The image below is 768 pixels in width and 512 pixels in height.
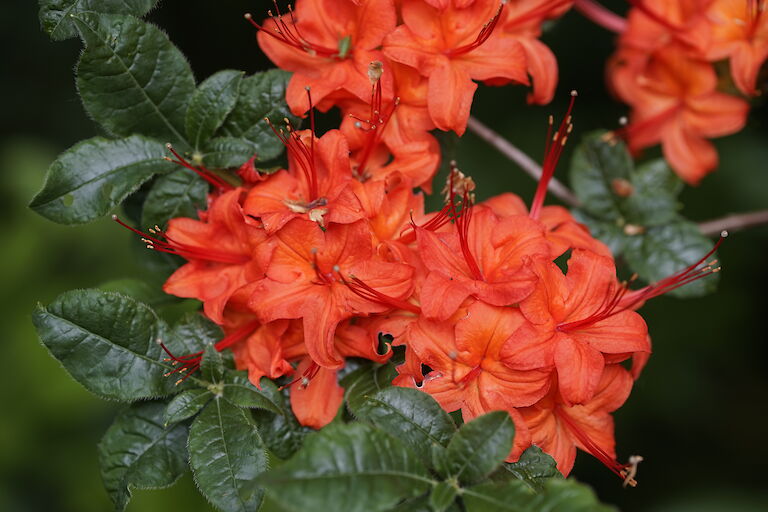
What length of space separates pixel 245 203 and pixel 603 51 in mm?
2182

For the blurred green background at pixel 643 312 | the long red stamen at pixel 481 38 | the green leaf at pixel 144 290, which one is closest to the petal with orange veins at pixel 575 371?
the long red stamen at pixel 481 38

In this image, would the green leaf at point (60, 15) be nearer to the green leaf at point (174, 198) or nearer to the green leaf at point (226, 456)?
the green leaf at point (174, 198)

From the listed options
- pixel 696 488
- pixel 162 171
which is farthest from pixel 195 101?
pixel 696 488

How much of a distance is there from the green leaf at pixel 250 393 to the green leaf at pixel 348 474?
1.12 ft

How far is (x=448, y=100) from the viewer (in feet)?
6.27

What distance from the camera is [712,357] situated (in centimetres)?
354

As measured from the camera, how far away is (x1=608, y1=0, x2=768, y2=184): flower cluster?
2387mm

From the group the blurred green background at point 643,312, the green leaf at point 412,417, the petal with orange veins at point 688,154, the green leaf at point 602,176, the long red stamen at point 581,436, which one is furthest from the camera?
the blurred green background at point 643,312

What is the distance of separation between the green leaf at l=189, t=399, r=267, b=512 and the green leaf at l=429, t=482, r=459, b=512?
0.37 m

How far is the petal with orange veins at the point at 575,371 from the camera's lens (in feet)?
5.54

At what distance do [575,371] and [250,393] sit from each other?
70 centimetres

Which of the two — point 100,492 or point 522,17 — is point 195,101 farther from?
point 100,492

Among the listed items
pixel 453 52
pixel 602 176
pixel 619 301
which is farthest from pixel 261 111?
pixel 602 176

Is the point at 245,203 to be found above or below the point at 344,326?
above
